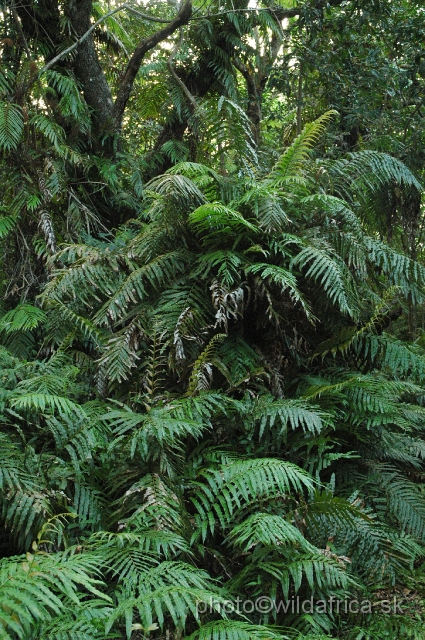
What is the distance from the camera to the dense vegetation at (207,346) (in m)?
2.24

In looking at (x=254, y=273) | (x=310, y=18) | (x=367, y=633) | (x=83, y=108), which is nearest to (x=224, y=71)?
(x=310, y=18)

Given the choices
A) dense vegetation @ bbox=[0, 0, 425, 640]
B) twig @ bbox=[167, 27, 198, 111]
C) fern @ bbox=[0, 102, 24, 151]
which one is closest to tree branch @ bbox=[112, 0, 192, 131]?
dense vegetation @ bbox=[0, 0, 425, 640]

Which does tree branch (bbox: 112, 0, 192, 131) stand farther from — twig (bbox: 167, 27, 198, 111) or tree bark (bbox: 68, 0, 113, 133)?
twig (bbox: 167, 27, 198, 111)

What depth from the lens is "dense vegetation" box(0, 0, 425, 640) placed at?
224cm

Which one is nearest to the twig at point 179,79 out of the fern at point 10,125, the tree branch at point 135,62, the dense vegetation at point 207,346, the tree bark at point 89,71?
the dense vegetation at point 207,346

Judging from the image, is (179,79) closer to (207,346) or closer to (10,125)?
(10,125)

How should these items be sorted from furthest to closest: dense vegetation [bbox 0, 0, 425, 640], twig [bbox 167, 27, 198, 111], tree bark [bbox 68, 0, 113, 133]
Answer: twig [bbox 167, 27, 198, 111] → tree bark [bbox 68, 0, 113, 133] → dense vegetation [bbox 0, 0, 425, 640]

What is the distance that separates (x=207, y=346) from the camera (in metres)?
3.12

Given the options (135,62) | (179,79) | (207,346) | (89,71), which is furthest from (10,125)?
(207,346)

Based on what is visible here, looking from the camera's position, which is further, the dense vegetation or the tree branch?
the tree branch

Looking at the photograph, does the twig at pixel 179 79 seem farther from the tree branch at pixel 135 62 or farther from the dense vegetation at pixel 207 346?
the tree branch at pixel 135 62

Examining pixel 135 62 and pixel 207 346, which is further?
pixel 135 62

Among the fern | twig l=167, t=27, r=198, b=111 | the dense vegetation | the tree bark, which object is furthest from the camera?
twig l=167, t=27, r=198, b=111

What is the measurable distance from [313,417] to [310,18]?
3.54 metres
